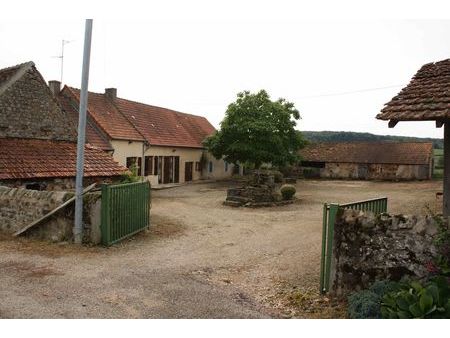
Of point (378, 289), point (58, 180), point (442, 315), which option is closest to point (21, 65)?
point (58, 180)

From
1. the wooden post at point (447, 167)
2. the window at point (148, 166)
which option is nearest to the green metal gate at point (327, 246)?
the wooden post at point (447, 167)

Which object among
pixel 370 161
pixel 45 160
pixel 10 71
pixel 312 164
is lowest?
pixel 45 160

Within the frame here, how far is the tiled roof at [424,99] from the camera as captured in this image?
700 cm

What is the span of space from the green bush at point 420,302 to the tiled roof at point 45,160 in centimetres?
1118

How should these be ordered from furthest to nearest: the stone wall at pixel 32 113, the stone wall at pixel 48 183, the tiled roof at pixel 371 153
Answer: the tiled roof at pixel 371 153 → the stone wall at pixel 32 113 → the stone wall at pixel 48 183

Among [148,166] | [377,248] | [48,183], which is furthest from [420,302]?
[148,166]

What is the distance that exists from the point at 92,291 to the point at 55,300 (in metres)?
0.66

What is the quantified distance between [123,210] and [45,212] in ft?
6.56

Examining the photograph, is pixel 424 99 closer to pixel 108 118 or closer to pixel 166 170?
pixel 108 118

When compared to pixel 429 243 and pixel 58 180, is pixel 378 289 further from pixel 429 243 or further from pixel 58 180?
pixel 58 180

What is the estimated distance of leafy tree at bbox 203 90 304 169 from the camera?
2981 centimetres

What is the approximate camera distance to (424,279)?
19.1 feet

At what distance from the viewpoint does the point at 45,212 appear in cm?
1074

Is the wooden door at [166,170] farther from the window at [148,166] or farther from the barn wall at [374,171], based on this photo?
the barn wall at [374,171]
